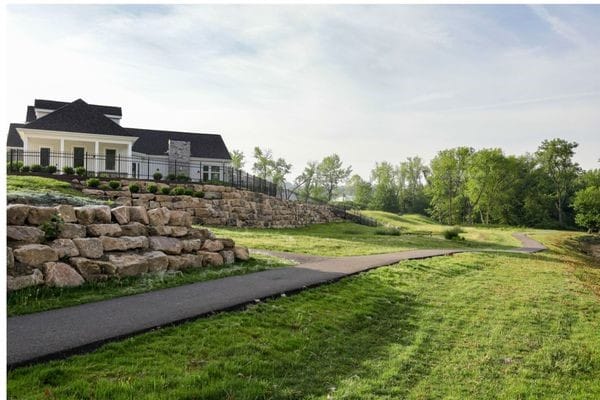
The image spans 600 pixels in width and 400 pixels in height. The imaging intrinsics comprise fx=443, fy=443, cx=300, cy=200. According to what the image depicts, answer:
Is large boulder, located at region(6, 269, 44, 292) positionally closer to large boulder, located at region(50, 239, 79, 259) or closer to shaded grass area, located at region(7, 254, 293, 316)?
shaded grass area, located at region(7, 254, 293, 316)

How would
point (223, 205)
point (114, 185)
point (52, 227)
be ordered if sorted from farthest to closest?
point (223, 205) < point (114, 185) < point (52, 227)

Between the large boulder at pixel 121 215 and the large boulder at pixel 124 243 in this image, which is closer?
the large boulder at pixel 124 243

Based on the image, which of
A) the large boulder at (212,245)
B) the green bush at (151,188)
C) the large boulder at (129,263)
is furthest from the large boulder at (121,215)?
the green bush at (151,188)

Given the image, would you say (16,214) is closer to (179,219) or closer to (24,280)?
(24,280)

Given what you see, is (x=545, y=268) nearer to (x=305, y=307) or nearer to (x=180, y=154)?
(x=305, y=307)

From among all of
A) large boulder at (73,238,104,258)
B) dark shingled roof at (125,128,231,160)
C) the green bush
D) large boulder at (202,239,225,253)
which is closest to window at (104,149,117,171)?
dark shingled roof at (125,128,231,160)

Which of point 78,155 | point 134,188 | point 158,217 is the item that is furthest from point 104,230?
point 78,155

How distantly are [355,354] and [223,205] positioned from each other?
20364 mm

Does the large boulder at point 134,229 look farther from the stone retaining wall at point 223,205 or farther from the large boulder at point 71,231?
the stone retaining wall at point 223,205

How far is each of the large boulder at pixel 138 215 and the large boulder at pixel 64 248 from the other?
1.86 m

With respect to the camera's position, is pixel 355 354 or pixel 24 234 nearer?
pixel 355 354

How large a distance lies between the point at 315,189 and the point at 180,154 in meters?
43.7

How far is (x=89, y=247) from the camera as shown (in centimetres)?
828

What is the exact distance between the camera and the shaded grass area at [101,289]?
21.6ft
